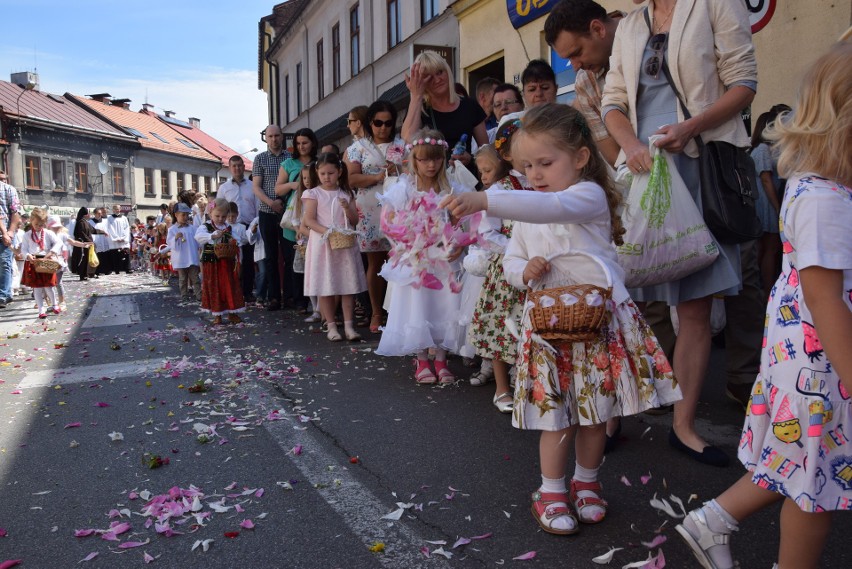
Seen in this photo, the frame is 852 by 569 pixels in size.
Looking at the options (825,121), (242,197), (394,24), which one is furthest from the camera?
(394,24)

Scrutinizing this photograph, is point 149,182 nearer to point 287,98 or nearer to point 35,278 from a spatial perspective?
point 287,98

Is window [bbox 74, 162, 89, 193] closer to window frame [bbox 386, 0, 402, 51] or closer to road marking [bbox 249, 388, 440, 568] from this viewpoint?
window frame [bbox 386, 0, 402, 51]

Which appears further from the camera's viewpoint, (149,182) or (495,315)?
(149,182)

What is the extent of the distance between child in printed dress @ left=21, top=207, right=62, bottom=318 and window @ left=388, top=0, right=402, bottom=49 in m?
10.8

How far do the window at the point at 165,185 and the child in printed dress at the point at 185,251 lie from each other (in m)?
43.8

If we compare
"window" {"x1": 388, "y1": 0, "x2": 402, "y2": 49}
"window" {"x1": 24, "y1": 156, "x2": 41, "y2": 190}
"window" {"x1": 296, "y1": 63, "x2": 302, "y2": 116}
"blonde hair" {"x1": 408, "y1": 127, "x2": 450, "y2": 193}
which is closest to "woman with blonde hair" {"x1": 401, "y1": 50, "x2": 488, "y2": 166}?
"blonde hair" {"x1": 408, "y1": 127, "x2": 450, "y2": 193}

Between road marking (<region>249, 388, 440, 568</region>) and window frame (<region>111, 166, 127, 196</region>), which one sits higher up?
window frame (<region>111, 166, 127, 196</region>)

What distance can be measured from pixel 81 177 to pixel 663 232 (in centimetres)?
5012

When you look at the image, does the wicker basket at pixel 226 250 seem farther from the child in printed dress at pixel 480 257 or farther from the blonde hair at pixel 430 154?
the child in printed dress at pixel 480 257

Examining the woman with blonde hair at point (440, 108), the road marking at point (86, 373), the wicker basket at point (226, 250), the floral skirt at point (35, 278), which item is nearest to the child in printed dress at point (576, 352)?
the woman with blonde hair at point (440, 108)

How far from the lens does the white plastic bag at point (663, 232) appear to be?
3074mm

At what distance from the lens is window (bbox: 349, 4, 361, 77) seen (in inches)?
901

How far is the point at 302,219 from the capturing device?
307 inches

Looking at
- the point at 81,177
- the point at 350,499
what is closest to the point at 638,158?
the point at 350,499
